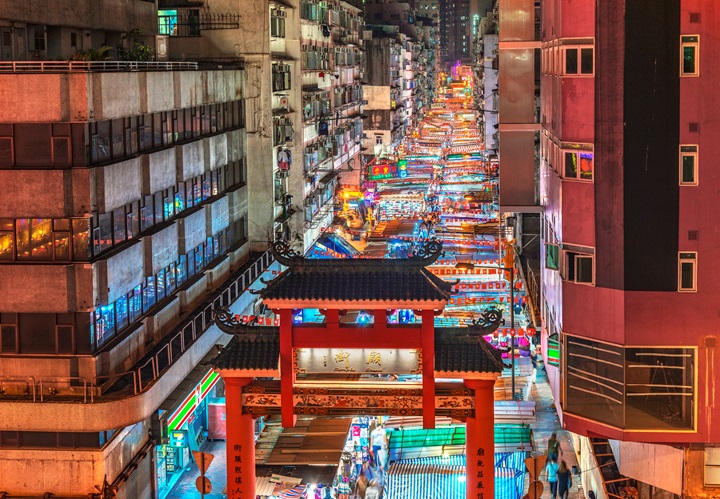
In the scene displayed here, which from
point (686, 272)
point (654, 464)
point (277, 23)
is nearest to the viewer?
point (686, 272)

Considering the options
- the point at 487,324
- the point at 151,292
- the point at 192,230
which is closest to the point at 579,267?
the point at 487,324

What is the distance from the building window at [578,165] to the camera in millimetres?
26359

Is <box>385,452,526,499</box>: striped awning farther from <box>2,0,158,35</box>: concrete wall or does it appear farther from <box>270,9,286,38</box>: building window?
<box>270,9,286,38</box>: building window

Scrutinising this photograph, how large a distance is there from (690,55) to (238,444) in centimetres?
1447

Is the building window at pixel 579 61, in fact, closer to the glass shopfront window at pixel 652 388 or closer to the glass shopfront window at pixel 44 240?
the glass shopfront window at pixel 652 388

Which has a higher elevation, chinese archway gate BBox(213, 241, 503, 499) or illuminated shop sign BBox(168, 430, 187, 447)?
chinese archway gate BBox(213, 241, 503, 499)

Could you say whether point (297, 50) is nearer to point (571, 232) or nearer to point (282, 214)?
point (282, 214)

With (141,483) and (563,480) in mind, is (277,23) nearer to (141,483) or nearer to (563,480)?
(141,483)

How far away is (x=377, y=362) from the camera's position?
2711 centimetres

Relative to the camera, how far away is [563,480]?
102 ft

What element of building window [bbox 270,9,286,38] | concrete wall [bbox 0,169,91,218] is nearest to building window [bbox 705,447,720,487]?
concrete wall [bbox 0,169,91,218]

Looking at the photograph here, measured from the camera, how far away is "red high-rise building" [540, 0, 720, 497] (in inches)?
976

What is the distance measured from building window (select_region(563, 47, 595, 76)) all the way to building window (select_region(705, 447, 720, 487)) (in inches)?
370

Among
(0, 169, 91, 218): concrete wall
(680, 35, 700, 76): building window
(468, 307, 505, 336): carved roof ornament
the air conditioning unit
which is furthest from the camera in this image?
the air conditioning unit
